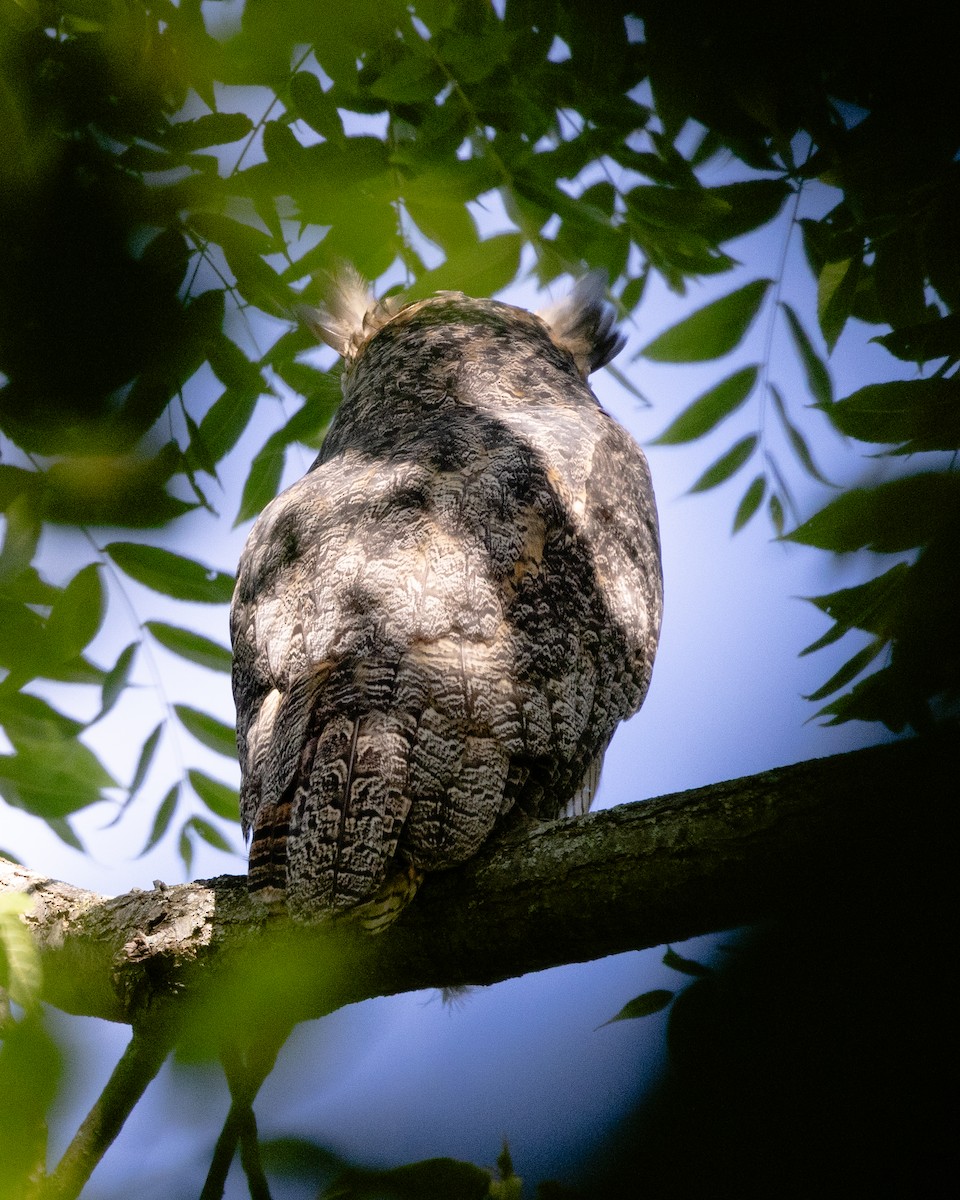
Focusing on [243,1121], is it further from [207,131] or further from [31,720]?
[207,131]

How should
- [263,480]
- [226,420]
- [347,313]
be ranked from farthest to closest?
1. [347,313]
2. [263,480]
3. [226,420]

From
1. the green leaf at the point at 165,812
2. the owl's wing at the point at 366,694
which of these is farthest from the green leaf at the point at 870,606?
the green leaf at the point at 165,812

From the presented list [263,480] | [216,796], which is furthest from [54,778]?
[216,796]

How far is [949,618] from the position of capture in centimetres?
42

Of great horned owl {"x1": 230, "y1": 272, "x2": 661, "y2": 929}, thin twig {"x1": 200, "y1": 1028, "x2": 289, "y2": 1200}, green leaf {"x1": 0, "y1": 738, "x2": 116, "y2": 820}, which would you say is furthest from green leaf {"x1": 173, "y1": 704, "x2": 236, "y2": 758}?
thin twig {"x1": 200, "y1": 1028, "x2": 289, "y2": 1200}

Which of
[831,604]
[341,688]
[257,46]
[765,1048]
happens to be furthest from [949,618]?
[341,688]

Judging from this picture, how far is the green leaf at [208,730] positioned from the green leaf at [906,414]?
1.22 m

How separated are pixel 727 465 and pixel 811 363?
197 mm

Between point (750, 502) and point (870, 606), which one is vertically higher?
point (750, 502)

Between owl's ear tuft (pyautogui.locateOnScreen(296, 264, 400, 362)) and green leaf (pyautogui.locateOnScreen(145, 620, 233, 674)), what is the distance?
1.41 feet

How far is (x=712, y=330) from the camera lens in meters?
0.84

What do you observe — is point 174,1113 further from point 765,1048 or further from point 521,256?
point 521,256

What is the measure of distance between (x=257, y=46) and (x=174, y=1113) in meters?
0.63

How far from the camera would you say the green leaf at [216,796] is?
5.34ft
